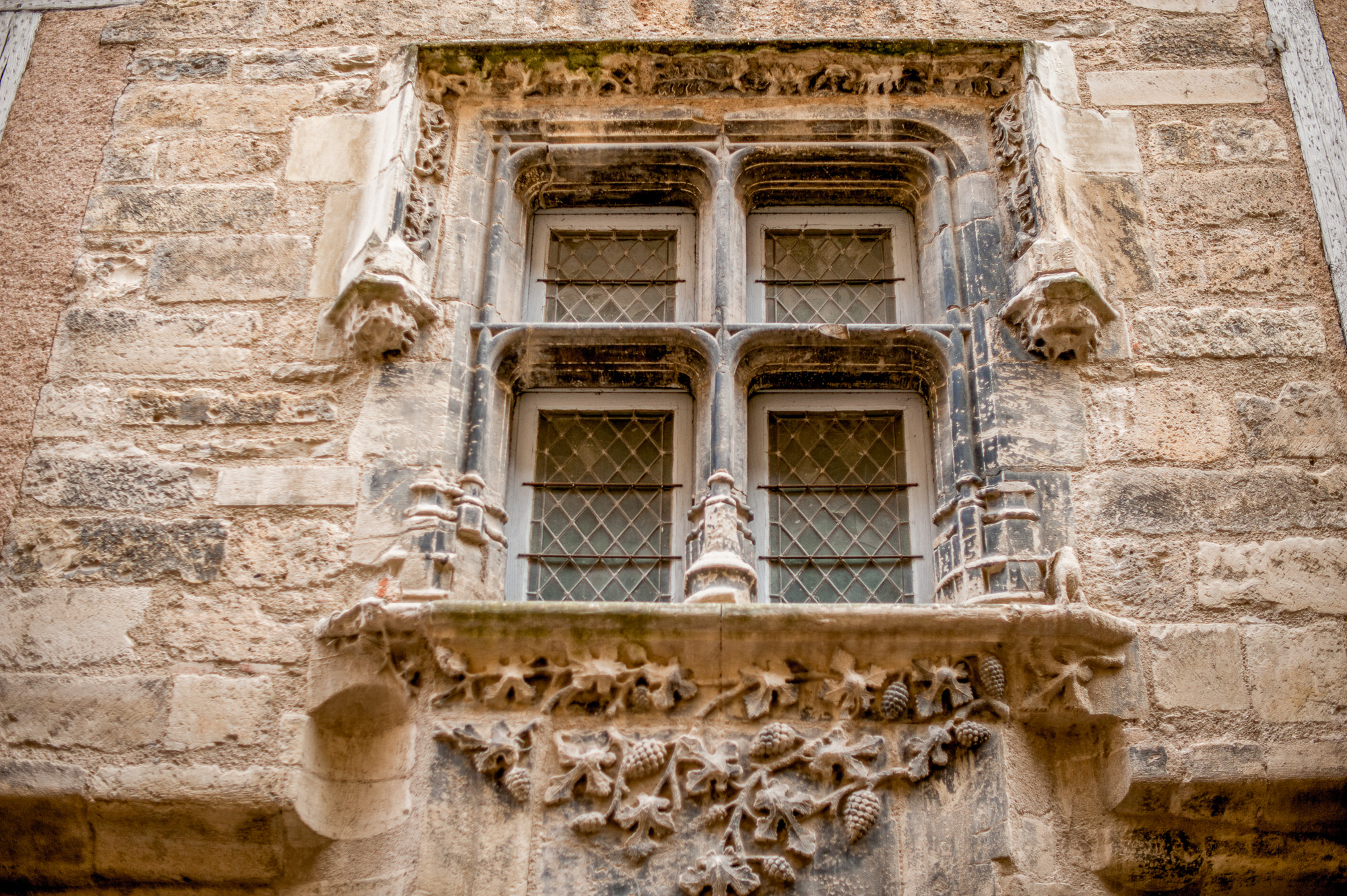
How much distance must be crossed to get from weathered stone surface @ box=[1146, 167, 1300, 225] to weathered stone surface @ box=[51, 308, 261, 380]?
268 cm

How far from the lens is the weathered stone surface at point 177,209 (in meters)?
3.85

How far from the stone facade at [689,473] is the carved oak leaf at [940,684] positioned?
0.01 metres

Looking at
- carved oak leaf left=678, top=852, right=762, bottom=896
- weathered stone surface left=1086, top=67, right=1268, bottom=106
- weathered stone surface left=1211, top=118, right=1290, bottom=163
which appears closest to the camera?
carved oak leaf left=678, top=852, right=762, bottom=896

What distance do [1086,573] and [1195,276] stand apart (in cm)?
103

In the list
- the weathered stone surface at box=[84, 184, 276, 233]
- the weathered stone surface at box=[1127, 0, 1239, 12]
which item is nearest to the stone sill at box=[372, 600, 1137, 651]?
the weathered stone surface at box=[84, 184, 276, 233]

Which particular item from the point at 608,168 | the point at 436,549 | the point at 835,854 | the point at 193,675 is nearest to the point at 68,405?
the point at 193,675

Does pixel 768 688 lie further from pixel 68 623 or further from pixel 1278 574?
pixel 68 623

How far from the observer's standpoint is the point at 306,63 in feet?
13.7

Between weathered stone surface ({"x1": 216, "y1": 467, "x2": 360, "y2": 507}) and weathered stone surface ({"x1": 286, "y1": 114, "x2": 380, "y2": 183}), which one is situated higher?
weathered stone surface ({"x1": 286, "y1": 114, "x2": 380, "y2": 183})

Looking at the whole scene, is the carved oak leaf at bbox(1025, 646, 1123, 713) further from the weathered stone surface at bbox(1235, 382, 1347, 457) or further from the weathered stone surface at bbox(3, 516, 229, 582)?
the weathered stone surface at bbox(3, 516, 229, 582)

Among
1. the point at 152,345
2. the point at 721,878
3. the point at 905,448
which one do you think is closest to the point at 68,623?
the point at 152,345

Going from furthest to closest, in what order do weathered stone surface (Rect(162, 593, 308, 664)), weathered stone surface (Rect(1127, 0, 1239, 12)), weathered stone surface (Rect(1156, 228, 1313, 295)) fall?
weathered stone surface (Rect(1127, 0, 1239, 12)), weathered stone surface (Rect(1156, 228, 1313, 295)), weathered stone surface (Rect(162, 593, 308, 664))

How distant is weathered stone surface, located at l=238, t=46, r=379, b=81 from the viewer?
164 inches

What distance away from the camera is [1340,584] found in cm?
319
